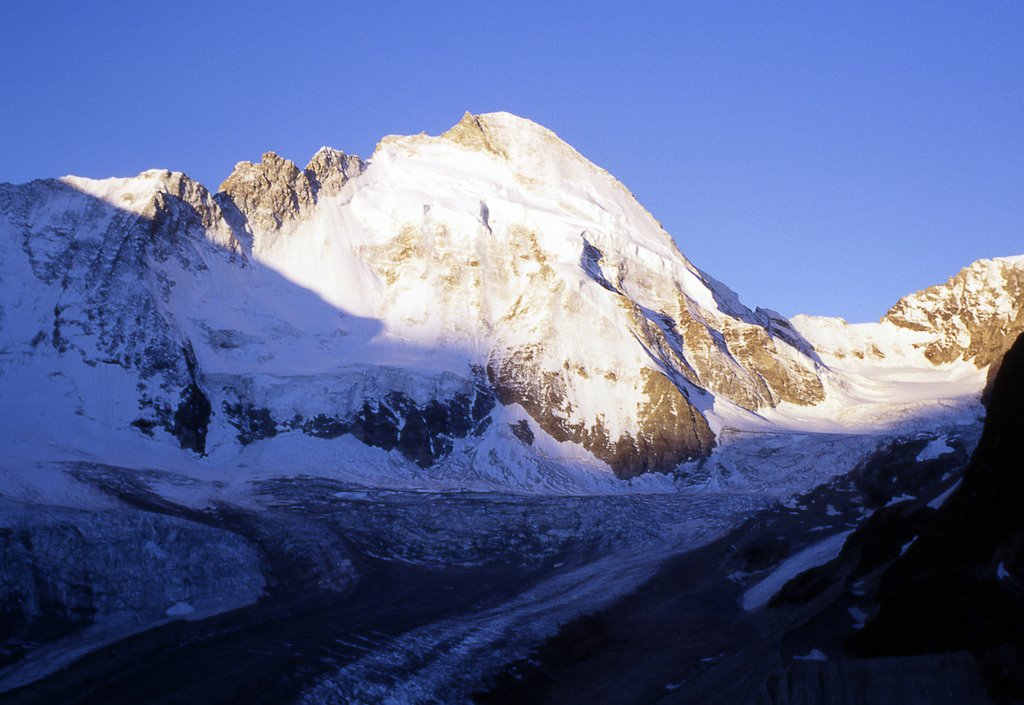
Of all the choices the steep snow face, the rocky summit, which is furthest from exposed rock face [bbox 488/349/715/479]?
the rocky summit

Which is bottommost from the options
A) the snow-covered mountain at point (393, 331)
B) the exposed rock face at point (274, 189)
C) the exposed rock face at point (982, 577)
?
the exposed rock face at point (982, 577)

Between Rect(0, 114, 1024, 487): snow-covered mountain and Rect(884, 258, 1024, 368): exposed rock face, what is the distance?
0.40 metres

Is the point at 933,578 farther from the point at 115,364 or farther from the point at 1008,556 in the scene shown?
the point at 115,364

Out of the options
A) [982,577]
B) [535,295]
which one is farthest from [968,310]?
[982,577]

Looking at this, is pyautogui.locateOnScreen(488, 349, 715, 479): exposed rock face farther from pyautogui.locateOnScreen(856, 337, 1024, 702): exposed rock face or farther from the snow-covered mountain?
pyautogui.locateOnScreen(856, 337, 1024, 702): exposed rock face

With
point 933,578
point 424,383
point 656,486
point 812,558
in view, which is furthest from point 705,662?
point 424,383

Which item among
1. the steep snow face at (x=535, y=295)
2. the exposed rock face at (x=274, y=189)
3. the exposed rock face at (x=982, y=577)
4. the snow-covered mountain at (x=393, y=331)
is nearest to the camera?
the exposed rock face at (x=982, y=577)

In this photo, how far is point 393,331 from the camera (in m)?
114

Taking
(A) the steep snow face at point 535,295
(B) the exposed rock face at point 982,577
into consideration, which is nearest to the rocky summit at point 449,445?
(B) the exposed rock face at point 982,577

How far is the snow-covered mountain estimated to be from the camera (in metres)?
93.6

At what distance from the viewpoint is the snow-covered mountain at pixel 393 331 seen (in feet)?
307

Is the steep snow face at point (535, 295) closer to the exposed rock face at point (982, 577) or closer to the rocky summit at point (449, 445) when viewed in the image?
the rocky summit at point (449, 445)

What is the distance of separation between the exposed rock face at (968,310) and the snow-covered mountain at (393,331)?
40 cm

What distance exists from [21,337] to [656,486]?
53.1 meters
